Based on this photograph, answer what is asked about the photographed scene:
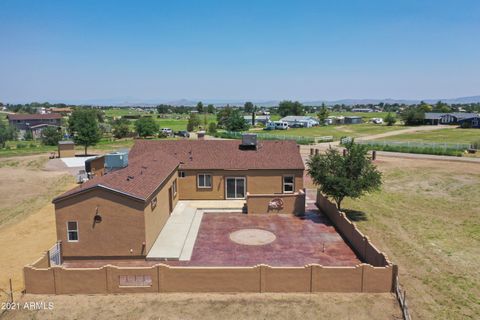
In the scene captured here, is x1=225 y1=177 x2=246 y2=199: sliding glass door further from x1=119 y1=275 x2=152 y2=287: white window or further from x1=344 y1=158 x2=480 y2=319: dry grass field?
x1=119 y1=275 x2=152 y2=287: white window

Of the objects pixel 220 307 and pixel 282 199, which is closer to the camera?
pixel 220 307

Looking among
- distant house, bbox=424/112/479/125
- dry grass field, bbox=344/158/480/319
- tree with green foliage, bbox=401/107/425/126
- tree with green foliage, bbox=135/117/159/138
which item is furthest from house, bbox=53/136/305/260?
distant house, bbox=424/112/479/125

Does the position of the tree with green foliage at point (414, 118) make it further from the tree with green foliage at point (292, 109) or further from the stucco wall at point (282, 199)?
the stucco wall at point (282, 199)

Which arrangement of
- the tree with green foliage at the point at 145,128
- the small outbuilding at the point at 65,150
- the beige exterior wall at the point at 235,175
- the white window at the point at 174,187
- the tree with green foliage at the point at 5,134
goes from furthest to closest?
the tree with green foliage at the point at 145,128 < the tree with green foliage at the point at 5,134 < the small outbuilding at the point at 65,150 < the beige exterior wall at the point at 235,175 < the white window at the point at 174,187

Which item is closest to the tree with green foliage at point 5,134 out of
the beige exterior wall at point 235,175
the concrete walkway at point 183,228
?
the beige exterior wall at point 235,175

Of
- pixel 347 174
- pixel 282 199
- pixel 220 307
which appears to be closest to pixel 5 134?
pixel 282 199

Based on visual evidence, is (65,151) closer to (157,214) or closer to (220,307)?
(157,214)
